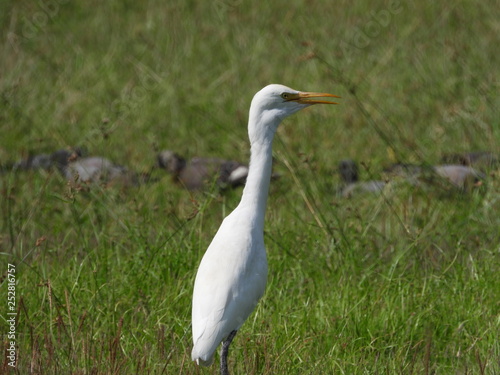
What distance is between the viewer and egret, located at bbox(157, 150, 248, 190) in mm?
5391

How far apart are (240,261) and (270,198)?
2114 mm

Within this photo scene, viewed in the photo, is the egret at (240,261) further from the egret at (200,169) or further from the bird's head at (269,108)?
the egret at (200,169)

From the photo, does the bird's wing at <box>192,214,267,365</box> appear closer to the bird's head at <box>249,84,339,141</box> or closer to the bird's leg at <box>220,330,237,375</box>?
the bird's leg at <box>220,330,237,375</box>

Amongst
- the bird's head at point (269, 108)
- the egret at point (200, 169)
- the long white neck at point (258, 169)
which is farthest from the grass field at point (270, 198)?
the bird's head at point (269, 108)

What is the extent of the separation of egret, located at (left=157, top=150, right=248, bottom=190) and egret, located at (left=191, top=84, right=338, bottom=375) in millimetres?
1693

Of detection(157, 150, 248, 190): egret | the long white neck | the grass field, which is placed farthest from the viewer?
detection(157, 150, 248, 190): egret

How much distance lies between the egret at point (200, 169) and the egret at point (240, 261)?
5.55 ft

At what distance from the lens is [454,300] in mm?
4020

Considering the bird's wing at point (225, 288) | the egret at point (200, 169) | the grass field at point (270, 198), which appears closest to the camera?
the bird's wing at point (225, 288)

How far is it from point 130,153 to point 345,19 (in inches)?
145

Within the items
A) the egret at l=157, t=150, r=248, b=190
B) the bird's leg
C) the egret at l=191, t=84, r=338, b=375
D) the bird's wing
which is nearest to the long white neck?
the egret at l=191, t=84, r=338, b=375

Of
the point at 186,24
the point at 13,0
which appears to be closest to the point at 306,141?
the point at 186,24

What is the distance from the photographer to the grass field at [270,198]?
3717 mm

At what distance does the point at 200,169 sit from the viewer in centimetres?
579
